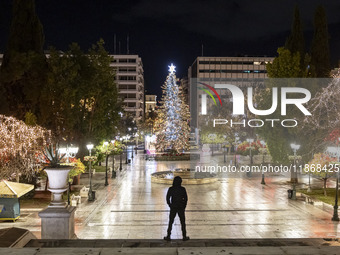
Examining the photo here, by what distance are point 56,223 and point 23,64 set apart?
2074 centimetres

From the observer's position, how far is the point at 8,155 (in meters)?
21.4

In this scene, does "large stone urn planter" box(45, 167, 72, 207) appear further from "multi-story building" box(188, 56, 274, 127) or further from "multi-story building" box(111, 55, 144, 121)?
"multi-story building" box(111, 55, 144, 121)

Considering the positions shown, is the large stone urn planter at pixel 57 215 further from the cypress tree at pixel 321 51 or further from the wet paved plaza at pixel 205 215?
the cypress tree at pixel 321 51

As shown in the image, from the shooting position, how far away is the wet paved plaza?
16.6m

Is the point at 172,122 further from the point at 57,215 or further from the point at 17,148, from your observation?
the point at 57,215

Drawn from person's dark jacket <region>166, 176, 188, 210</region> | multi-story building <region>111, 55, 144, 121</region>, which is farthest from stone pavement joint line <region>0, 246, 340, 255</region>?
multi-story building <region>111, 55, 144, 121</region>

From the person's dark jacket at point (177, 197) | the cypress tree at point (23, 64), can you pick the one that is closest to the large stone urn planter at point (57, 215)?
the person's dark jacket at point (177, 197)

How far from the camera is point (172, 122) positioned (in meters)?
54.1

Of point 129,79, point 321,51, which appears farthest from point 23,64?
point 129,79

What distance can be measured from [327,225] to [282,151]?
12546 mm

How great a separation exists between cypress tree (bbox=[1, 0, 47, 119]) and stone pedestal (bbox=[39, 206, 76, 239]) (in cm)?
1895

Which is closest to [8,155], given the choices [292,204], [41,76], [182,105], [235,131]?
[41,76]

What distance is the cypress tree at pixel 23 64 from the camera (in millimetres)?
29172

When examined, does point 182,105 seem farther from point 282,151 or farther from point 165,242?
point 165,242
